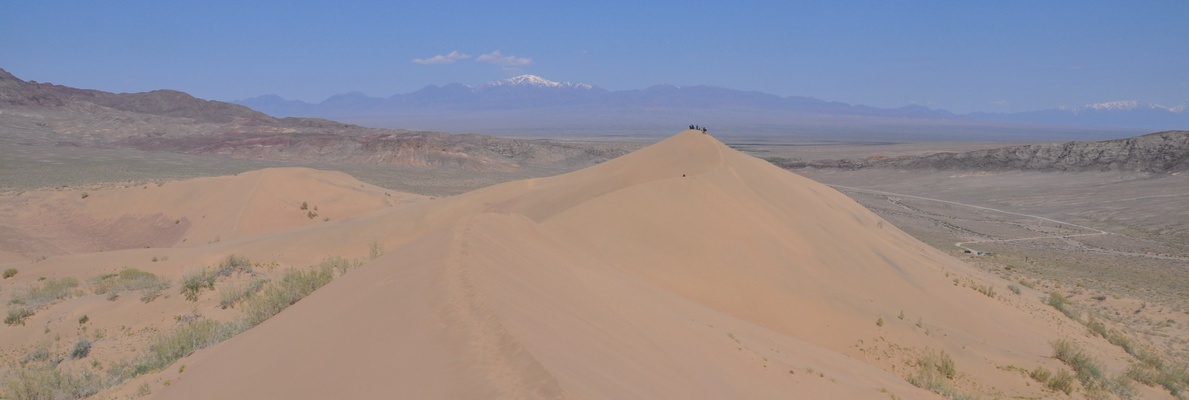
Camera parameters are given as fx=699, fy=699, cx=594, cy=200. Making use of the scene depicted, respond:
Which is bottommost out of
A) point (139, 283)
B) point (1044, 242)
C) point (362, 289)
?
point (1044, 242)

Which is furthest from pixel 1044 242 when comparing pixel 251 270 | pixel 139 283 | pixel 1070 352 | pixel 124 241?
pixel 124 241

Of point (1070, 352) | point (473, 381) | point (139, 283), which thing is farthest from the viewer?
point (139, 283)

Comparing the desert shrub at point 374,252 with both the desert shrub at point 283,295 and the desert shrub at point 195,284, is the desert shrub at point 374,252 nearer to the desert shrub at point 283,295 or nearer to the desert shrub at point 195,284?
the desert shrub at point 283,295

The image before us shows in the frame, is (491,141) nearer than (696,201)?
No

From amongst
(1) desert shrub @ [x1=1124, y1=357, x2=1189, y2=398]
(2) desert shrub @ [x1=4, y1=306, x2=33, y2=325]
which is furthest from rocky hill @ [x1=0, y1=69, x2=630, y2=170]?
(1) desert shrub @ [x1=1124, y1=357, x2=1189, y2=398]

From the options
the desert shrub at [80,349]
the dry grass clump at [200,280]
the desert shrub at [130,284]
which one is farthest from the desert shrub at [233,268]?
the desert shrub at [80,349]

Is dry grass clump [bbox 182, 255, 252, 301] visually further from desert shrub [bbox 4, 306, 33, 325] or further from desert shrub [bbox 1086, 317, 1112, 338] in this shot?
desert shrub [bbox 1086, 317, 1112, 338]

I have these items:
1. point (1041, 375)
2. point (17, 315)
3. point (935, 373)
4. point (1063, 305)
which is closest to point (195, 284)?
point (17, 315)

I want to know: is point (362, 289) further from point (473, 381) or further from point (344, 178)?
point (344, 178)
